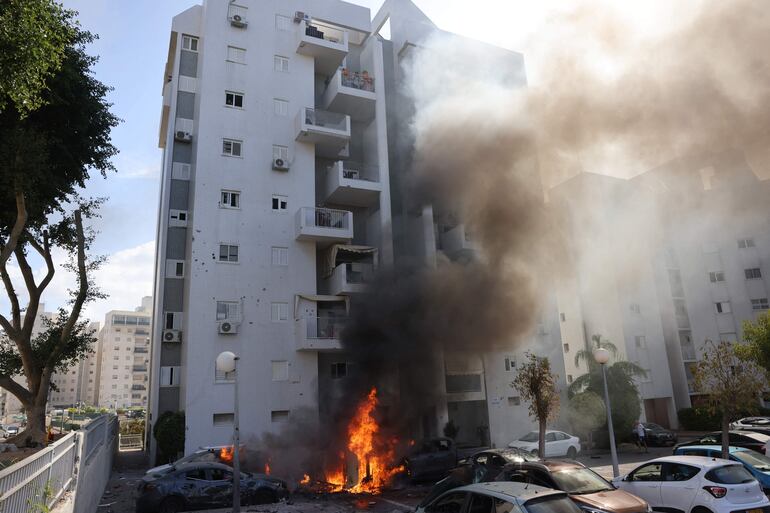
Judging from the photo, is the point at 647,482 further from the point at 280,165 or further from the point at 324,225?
the point at 280,165

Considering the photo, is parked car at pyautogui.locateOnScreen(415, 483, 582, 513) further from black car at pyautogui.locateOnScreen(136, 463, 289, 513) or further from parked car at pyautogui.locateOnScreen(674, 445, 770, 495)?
black car at pyautogui.locateOnScreen(136, 463, 289, 513)

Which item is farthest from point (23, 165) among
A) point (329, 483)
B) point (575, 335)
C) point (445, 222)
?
point (575, 335)

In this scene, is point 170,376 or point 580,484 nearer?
point 580,484

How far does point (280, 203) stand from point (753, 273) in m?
33.4

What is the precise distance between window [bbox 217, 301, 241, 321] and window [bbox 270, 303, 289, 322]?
1513 millimetres

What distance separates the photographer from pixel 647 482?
10.1 m

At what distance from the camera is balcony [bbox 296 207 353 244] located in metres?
23.0

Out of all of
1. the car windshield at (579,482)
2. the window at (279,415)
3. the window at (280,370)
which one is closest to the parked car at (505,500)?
the car windshield at (579,482)

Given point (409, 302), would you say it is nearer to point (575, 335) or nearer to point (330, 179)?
point (330, 179)

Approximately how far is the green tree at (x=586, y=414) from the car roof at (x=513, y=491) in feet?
65.9

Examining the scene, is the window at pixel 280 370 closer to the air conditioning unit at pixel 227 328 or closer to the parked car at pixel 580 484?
the air conditioning unit at pixel 227 328

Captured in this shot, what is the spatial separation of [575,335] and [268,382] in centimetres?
2070

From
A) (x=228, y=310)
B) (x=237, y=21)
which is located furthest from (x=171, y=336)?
(x=237, y=21)

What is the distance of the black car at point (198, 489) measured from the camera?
1230 cm
